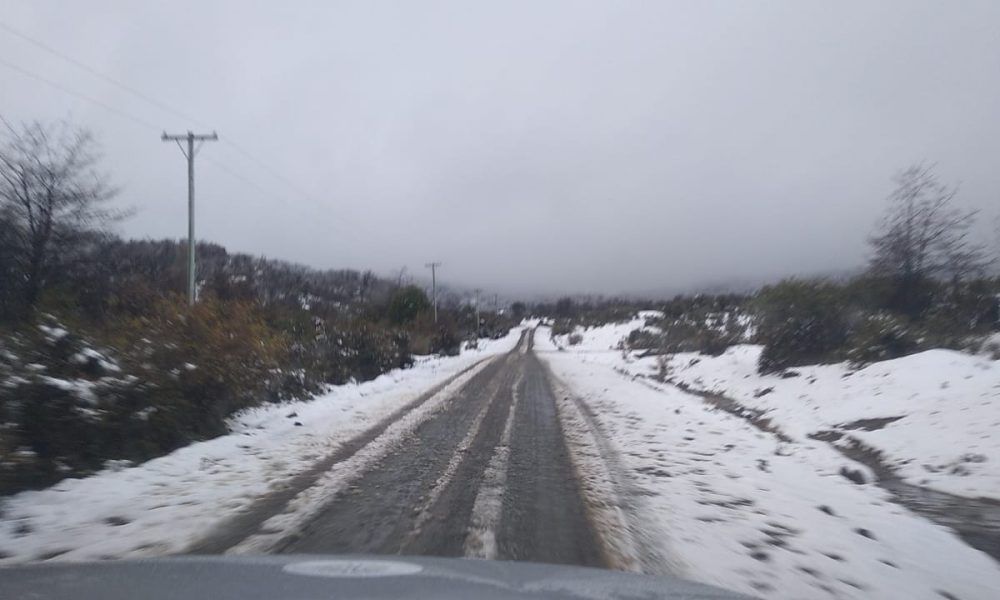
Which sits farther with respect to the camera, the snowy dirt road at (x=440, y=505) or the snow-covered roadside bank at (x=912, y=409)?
the snow-covered roadside bank at (x=912, y=409)

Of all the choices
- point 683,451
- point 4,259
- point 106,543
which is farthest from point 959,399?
point 4,259

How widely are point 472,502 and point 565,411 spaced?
334 inches

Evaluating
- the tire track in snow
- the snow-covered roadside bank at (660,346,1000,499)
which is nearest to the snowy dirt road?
the tire track in snow

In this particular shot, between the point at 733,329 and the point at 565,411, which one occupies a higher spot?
the point at 733,329

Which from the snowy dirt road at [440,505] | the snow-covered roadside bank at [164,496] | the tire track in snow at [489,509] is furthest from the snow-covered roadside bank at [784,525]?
the snow-covered roadside bank at [164,496]

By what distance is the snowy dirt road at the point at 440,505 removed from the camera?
596 centimetres

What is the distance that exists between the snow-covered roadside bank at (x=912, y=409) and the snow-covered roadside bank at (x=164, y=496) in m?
8.18

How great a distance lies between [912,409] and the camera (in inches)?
460

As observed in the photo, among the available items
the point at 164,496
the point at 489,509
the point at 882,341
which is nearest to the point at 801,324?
the point at 882,341

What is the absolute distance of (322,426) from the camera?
1332cm

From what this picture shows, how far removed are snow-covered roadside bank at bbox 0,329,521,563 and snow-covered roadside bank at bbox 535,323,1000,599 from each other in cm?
440

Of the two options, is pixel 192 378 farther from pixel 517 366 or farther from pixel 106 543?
pixel 517 366

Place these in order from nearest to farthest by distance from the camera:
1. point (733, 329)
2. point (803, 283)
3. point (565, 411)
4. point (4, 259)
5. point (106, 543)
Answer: point (106, 543), point (565, 411), point (4, 259), point (803, 283), point (733, 329)

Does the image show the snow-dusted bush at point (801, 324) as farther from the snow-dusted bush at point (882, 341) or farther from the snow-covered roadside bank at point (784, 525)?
the snow-covered roadside bank at point (784, 525)
